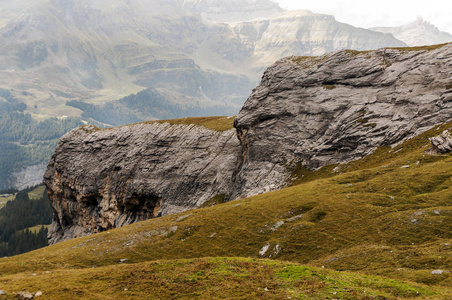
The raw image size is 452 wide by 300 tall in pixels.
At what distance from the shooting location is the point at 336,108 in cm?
7588

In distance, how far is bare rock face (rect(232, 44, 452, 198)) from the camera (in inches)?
2569

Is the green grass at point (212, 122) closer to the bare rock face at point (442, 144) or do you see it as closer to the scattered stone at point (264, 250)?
the bare rock face at point (442, 144)

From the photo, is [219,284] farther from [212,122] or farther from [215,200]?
[212,122]

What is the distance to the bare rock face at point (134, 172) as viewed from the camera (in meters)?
90.8

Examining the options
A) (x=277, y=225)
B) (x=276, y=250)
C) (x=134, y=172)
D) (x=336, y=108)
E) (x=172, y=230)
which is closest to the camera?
(x=276, y=250)

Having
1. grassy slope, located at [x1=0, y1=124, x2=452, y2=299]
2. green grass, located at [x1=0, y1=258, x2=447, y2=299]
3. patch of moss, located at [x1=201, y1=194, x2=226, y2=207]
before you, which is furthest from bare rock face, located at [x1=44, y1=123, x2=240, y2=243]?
green grass, located at [x1=0, y1=258, x2=447, y2=299]

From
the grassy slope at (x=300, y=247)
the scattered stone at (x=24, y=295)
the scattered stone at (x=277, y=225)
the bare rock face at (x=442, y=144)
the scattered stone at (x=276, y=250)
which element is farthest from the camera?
the bare rock face at (x=442, y=144)

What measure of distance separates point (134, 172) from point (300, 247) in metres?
73.3

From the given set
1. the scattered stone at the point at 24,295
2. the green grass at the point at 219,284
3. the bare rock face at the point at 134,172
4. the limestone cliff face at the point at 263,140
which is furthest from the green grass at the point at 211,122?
the scattered stone at the point at 24,295

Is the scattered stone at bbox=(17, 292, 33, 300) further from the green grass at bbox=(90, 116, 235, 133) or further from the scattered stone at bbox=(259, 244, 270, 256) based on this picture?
the green grass at bbox=(90, 116, 235, 133)

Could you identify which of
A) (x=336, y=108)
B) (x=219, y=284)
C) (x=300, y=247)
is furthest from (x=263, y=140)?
(x=219, y=284)

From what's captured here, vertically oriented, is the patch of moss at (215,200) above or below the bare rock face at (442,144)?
below

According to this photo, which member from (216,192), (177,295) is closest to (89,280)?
(177,295)

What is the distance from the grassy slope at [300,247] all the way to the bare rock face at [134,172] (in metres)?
37.8
